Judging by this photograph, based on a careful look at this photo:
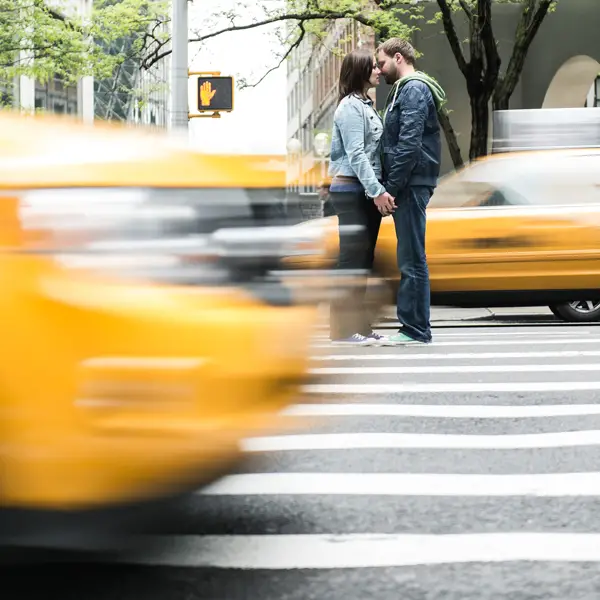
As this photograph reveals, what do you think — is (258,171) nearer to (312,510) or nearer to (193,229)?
(193,229)

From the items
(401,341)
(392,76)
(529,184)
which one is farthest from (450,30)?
(401,341)

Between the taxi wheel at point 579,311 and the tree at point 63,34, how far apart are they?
1168cm

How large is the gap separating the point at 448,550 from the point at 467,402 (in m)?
2.60

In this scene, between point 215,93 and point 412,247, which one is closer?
point 412,247

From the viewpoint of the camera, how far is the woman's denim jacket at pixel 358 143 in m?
8.17

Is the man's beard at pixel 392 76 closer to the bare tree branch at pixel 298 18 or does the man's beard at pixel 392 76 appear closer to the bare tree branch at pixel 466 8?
the bare tree branch at pixel 466 8

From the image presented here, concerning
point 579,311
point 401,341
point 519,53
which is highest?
point 519,53

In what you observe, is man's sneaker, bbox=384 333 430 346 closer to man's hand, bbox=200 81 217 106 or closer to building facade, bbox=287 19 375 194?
man's hand, bbox=200 81 217 106

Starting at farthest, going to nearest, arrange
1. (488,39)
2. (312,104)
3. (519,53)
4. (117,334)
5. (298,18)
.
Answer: (312,104) → (298,18) → (519,53) → (488,39) → (117,334)

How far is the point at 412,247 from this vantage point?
8312mm

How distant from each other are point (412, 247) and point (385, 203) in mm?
367

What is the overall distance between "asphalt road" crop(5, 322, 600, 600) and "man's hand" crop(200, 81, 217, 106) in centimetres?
1079

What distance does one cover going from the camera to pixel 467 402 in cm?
637

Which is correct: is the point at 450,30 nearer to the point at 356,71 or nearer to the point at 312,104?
the point at 356,71
